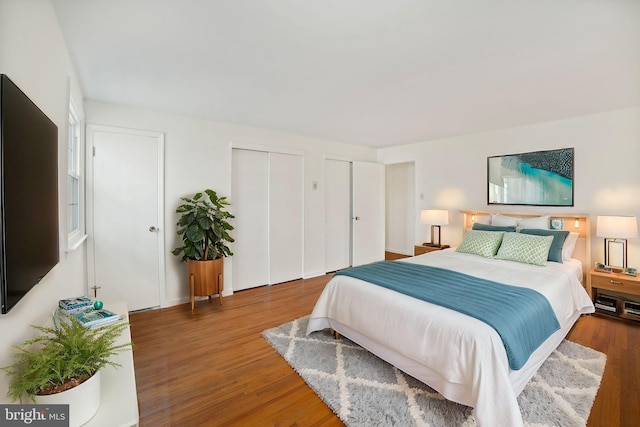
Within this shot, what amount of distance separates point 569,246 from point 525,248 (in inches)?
26.1

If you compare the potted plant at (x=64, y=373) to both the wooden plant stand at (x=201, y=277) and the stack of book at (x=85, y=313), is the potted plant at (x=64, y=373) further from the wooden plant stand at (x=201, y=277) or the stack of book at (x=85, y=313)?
the wooden plant stand at (x=201, y=277)

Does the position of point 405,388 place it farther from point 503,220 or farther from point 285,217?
point 285,217

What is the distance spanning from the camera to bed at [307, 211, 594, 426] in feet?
5.17

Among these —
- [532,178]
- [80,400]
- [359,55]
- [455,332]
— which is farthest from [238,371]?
[532,178]

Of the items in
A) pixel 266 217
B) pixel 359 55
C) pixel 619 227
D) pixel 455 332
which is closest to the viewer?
pixel 455 332

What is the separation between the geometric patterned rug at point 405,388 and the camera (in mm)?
1726

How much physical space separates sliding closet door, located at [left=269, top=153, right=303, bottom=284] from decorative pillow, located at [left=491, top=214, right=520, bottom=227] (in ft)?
9.40

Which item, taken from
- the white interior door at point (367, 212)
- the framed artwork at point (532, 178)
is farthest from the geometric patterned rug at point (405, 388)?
the white interior door at point (367, 212)

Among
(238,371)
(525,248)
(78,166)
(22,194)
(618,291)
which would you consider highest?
(78,166)

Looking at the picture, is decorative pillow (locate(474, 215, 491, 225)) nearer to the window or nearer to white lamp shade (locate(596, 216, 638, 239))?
white lamp shade (locate(596, 216, 638, 239))

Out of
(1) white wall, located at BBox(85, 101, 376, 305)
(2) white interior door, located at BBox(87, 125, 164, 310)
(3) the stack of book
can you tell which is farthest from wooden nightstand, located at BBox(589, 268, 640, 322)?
(2) white interior door, located at BBox(87, 125, 164, 310)

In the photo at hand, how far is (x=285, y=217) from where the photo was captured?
180 inches

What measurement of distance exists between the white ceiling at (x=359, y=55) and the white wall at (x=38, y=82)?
0.22 metres

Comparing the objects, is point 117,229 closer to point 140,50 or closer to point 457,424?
point 140,50
